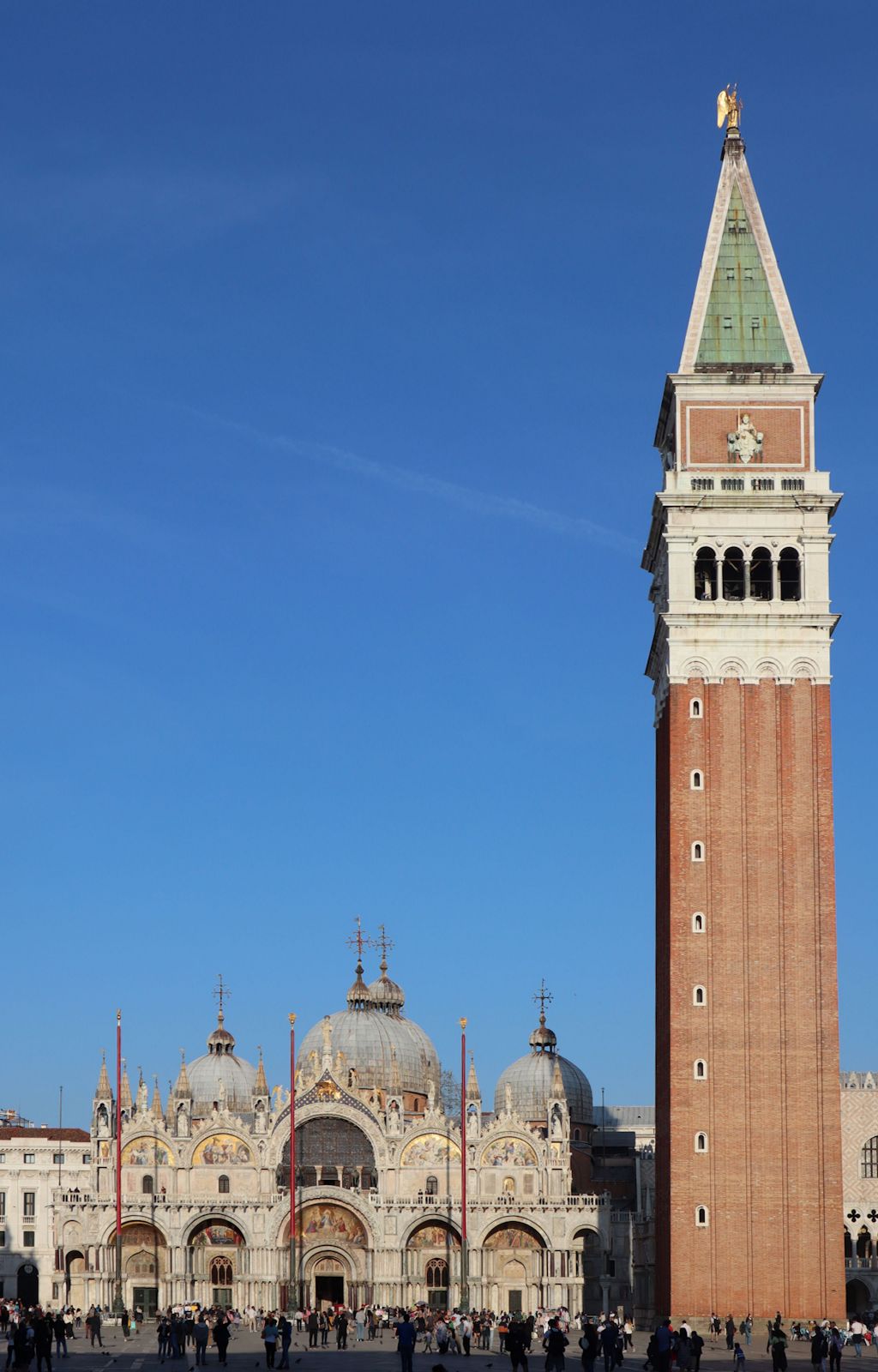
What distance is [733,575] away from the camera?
270 feet

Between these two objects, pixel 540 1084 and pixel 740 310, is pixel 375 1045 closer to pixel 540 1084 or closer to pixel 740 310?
pixel 540 1084

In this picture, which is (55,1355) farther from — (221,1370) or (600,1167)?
(600,1167)

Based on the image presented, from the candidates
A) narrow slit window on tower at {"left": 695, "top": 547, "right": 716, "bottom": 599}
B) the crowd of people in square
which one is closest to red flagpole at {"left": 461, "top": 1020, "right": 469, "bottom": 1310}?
the crowd of people in square

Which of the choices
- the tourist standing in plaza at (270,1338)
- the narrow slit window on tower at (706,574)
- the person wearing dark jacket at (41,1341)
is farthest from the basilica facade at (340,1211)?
the person wearing dark jacket at (41,1341)

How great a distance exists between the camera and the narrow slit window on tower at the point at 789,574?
81.9m

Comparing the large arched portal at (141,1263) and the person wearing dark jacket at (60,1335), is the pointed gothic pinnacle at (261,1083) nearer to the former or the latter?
the large arched portal at (141,1263)

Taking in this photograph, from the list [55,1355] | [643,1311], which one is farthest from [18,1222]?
[55,1355]

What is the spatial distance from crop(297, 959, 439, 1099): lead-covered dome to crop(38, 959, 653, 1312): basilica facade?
28.2 ft

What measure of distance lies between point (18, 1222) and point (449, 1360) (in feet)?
227

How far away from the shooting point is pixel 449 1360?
68.6 meters

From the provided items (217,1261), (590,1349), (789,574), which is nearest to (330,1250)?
(217,1261)

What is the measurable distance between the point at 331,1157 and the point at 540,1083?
64.5ft

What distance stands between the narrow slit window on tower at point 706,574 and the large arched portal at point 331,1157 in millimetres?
38640

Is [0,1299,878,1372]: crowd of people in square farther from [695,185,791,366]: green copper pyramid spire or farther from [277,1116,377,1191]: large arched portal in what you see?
[695,185,791,366]: green copper pyramid spire
